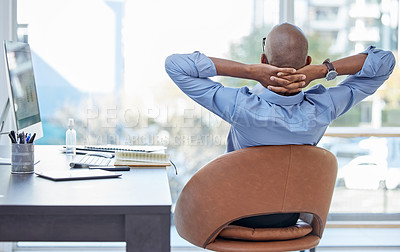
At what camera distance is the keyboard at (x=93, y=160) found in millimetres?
1983

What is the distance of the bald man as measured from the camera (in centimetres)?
189

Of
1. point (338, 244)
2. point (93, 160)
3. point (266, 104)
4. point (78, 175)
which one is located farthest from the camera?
point (338, 244)

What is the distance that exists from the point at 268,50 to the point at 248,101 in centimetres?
26

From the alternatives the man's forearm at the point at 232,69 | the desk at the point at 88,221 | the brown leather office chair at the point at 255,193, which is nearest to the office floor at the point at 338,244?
the brown leather office chair at the point at 255,193

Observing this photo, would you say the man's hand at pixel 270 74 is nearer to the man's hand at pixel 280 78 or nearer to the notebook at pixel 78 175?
the man's hand at pixel 280 78

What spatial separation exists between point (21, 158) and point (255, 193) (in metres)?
0.80

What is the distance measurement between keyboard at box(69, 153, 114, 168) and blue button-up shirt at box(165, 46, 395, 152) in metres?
0.45

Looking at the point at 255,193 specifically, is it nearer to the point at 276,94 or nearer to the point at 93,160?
the point at 276,94

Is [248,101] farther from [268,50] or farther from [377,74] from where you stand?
[377,74]

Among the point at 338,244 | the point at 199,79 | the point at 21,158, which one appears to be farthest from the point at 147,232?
the point at 338,244

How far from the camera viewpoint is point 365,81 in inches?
81.9

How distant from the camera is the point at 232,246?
6.12 ft

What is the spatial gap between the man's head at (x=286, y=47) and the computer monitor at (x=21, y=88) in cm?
98

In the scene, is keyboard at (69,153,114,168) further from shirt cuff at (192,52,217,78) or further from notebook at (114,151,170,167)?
shirt cuff at (192,52,217,78)
